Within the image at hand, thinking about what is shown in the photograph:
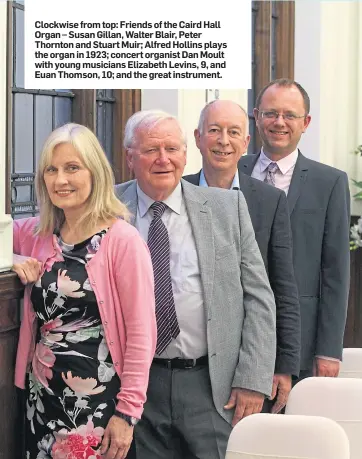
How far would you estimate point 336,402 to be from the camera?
10.9 feet

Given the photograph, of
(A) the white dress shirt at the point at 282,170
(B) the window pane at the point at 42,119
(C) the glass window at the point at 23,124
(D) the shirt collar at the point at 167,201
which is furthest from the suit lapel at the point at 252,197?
(B) the window pane at the point at 42,119

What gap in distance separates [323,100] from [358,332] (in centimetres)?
181

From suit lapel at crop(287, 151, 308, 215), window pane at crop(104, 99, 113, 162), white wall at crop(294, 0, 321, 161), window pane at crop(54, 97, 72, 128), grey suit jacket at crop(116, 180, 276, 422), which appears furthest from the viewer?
white wall at crop(294, 0, 321, 161)

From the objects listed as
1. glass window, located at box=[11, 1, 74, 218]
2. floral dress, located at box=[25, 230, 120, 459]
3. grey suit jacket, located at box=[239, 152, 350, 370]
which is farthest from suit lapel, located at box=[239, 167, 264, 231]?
glass window, located at box=[11, 1, 74, 218]

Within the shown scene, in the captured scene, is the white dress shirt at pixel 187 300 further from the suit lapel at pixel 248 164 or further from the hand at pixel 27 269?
the suit lapel at pixel 248 164

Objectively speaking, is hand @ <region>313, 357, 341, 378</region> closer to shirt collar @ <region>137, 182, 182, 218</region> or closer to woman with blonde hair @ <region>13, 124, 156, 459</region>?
shirt collar @ <region>137, 182, 182, 218</region>

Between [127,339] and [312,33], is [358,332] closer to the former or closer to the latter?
[312,33]

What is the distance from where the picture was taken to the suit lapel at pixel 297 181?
4.12 metres

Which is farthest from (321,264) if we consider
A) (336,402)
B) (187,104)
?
(187,104)

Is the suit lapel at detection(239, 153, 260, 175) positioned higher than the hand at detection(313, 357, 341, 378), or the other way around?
the suit lapel at detection(239, 153, 260, 175)

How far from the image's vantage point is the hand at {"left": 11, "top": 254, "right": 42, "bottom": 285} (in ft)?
9.55

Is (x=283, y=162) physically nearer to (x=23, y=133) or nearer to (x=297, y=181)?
(x=297, y=181)

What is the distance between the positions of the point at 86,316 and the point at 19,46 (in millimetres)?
1956

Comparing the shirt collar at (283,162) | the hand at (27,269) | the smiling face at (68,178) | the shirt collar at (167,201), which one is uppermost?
the shirt collar at (283,162)
